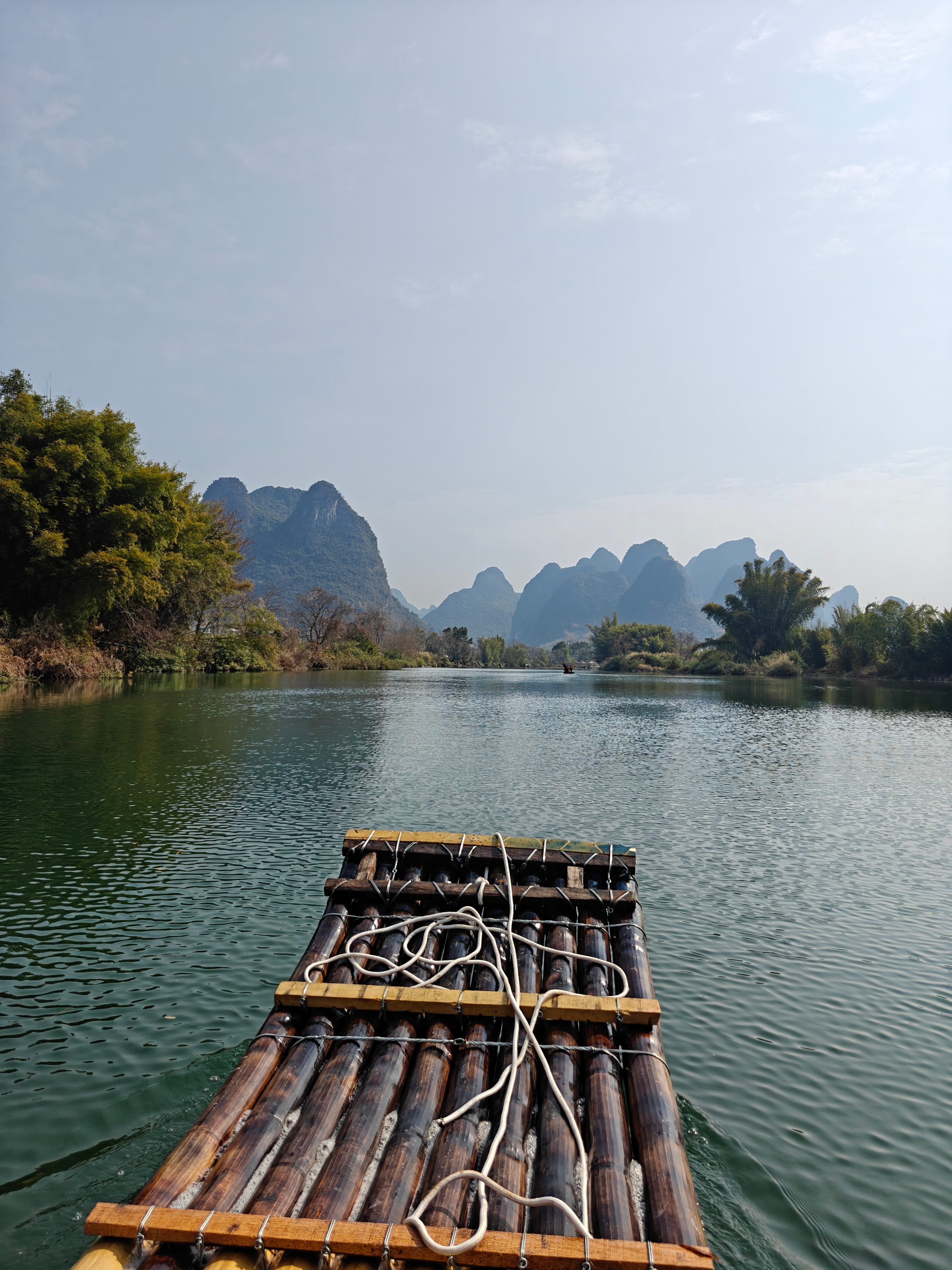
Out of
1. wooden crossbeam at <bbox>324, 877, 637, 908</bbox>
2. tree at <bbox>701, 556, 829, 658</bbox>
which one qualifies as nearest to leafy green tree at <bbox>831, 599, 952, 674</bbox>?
tree at <bbox>701, 556, 829, 658</bbox>

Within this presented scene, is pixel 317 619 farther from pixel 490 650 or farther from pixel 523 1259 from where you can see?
pixel 523 1259

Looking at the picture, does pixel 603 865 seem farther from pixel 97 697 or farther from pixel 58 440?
pixel 58 440

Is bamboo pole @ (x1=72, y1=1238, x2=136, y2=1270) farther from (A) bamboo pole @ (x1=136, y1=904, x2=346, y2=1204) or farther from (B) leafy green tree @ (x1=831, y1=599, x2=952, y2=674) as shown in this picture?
(B) leafy green tree @ (x1=831, y1=599, x2=952, y2=674)

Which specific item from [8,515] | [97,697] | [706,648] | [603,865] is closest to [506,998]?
[603,865]

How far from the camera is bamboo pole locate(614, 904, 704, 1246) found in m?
2.60

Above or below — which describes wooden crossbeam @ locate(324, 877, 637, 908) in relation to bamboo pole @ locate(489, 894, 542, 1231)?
above

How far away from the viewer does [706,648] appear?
8438 centimetres

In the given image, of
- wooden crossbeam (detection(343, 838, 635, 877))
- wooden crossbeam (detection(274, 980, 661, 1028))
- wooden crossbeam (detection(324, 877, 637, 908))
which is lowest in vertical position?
wooden crossbeam (detection(274, 980, 661, 1028))

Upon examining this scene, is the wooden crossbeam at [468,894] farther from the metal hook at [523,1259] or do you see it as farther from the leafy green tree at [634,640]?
the leafy green tree at [634,640]

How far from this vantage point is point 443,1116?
3.27 metres

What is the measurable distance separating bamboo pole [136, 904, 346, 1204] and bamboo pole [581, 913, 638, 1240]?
1458 millimetres

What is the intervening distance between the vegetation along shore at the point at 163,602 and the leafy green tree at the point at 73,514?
0.20 feet

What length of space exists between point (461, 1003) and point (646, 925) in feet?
11.8

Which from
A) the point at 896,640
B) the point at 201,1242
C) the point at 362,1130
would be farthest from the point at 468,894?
the point at 896,640
